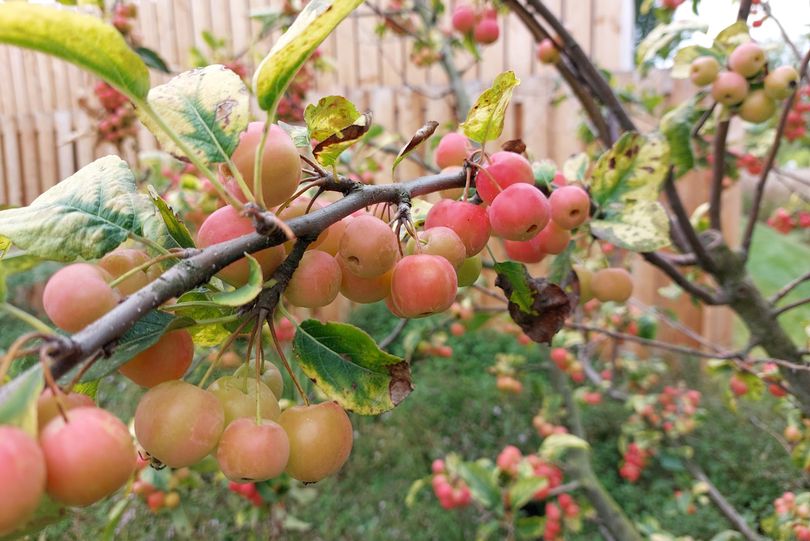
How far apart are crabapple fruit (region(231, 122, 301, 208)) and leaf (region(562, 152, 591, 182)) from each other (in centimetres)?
55

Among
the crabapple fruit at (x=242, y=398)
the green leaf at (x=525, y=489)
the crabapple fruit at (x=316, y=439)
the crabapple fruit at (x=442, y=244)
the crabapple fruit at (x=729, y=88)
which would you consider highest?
the crabapple fruit at (x=729, y=88)

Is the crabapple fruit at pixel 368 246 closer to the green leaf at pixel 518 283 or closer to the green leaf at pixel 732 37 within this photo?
the green leaf at pixel 518 283

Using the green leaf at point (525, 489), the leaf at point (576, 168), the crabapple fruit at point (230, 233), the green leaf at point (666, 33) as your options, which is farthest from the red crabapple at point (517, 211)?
the green leaf at point (525, 489)

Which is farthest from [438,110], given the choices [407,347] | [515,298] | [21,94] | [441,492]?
[21,94]

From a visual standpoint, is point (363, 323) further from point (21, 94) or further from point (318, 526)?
point (21, 94)

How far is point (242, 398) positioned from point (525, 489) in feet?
4.97

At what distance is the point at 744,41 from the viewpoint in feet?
3.63

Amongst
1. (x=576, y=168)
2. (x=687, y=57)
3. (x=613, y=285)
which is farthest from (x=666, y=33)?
(x=613, y=285)

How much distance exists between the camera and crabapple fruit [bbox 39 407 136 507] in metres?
0.29

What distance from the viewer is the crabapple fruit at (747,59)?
1044mm

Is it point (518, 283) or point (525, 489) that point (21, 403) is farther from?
point (525, 489)

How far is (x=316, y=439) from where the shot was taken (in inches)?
17.4

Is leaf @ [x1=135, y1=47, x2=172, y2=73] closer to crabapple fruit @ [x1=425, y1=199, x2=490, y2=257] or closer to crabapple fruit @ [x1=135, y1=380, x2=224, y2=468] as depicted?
crabapple fruit @ [x1=425, y1=199, x2=490, y2=257]

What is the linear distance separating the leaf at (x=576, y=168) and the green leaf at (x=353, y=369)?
20.9 inches
